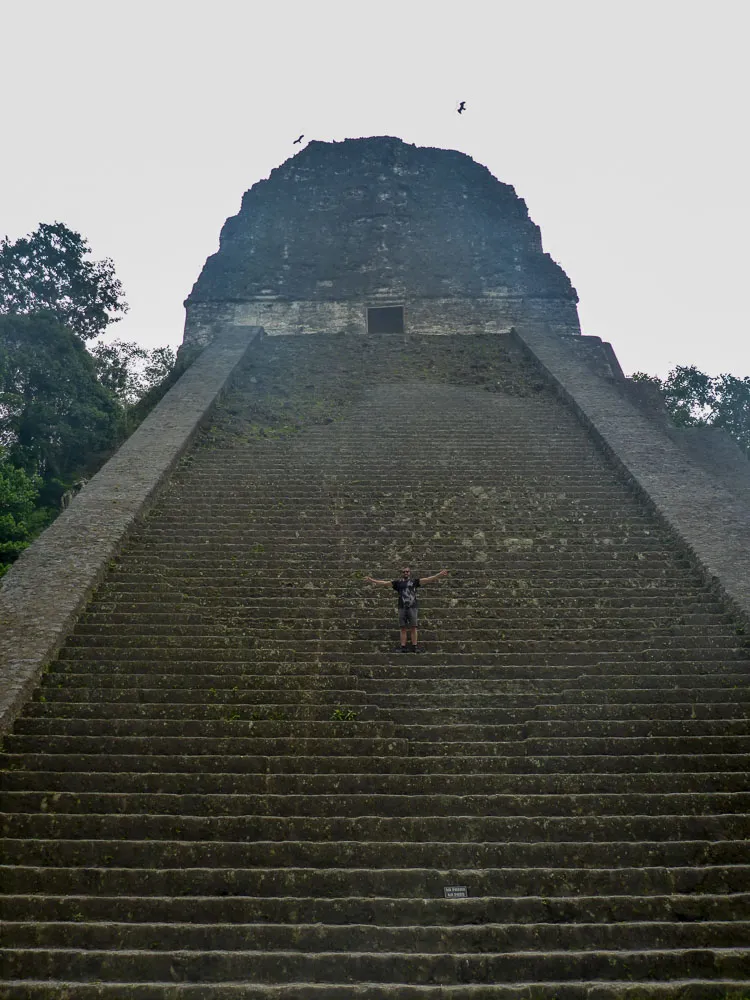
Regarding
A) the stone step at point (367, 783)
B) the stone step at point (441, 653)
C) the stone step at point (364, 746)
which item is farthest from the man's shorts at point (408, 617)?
the stone step at point (367, 783)

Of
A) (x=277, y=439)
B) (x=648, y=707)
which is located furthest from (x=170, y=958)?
(x=277, y=439)

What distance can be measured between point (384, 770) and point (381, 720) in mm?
372

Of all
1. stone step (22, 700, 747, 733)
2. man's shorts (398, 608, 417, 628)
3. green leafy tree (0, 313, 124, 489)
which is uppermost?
green leafy tree (0, 313, 124, 489)

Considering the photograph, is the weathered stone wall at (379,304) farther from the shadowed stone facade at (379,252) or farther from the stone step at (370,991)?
the stone step at (370,991)

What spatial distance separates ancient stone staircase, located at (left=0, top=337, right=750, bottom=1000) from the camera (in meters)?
2.77

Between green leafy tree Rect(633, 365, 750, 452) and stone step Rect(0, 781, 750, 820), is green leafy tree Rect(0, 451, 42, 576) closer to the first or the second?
stone step Rect(0, 781, 750, 820)

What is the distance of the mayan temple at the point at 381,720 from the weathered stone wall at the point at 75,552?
0.03 m

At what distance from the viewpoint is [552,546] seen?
19.8ft

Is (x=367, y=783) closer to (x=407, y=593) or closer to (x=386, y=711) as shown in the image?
(x=386, y=711)

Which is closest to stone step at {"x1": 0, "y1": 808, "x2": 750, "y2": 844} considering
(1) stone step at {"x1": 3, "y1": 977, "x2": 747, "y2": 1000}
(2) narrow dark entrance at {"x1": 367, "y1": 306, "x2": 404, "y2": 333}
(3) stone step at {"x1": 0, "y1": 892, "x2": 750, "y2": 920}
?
(3) stone step at {"x1": 0, "y1": 892, "x2": 750, "y2": 920}

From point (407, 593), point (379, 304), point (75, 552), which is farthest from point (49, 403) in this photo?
point (407, 593)

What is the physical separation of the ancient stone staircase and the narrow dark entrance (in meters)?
9.07

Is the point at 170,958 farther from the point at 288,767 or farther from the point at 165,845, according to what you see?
the point at 288,767

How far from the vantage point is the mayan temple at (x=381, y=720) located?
2.83 m
